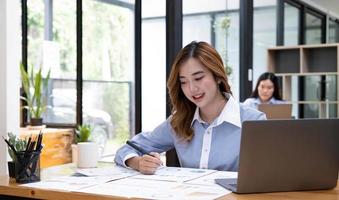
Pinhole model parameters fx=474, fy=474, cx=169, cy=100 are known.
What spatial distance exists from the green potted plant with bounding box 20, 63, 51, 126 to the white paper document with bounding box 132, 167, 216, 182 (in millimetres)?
3446

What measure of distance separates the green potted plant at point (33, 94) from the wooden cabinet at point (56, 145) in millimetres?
287

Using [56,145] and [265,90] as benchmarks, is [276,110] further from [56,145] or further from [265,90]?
[56,145]

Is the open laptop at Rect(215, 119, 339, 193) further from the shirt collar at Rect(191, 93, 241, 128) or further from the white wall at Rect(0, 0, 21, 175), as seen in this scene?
the white wall at Rect(0, 0, 21, 175)

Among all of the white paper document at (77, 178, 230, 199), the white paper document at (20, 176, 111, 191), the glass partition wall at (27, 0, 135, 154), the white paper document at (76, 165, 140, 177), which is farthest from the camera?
the glass partition wall at (27, 0, 135, 154)

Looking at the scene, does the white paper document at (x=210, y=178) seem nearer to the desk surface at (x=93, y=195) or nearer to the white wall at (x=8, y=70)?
the desk surface at (x=93, y=195)

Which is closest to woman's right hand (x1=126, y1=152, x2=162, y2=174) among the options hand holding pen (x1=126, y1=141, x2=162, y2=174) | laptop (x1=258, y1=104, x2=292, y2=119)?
hand holding pen (x1=126, y1=141, x2=162, y2=174)

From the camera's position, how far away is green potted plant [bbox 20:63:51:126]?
4.95 meters

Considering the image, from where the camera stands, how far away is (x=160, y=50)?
12.5 ft

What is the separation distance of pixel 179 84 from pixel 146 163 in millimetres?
431

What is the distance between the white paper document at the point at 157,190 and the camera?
1.32 m

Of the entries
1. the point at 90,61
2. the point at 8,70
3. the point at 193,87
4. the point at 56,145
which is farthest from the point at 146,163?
the point at 90,61

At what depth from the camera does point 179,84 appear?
203 centimetres

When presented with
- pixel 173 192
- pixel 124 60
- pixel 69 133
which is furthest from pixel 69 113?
pixel 173 192

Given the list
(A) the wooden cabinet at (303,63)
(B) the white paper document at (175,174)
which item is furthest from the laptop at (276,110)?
(B) the white paper document at (175,174)
